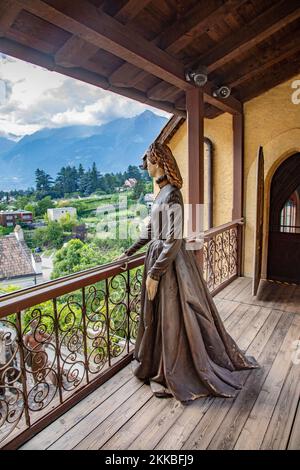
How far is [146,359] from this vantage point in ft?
7.41

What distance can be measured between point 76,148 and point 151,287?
6230 mm

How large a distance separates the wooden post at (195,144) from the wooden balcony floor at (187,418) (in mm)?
1639

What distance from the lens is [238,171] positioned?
190 inches

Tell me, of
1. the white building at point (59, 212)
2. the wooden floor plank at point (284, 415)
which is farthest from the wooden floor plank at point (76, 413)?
the white building at point (59, 212)

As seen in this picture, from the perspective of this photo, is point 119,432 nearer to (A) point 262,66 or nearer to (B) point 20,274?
(B) point 20,274

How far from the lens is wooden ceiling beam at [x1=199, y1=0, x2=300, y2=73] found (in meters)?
2.66

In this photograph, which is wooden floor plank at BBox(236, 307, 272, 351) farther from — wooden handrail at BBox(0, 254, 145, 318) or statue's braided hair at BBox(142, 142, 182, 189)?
statue's braided hair at BBox(142, 142, 182, 189)

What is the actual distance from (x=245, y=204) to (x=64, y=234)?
312 cm

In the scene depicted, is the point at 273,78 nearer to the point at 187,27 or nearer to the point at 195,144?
the point at 195,144

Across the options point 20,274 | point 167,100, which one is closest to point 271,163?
point 167,100

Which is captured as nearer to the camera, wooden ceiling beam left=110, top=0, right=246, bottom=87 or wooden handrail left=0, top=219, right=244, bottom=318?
wooden handrail left=0, top=219, right=244, bottom=318

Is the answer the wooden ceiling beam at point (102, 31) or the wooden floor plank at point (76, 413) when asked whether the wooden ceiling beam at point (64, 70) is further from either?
the wooden floor plank at point (76, 413)

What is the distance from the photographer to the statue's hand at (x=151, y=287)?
2.05 meters

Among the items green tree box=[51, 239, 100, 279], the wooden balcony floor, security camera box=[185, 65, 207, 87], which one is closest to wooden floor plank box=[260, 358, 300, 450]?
the wooden balcony floor
